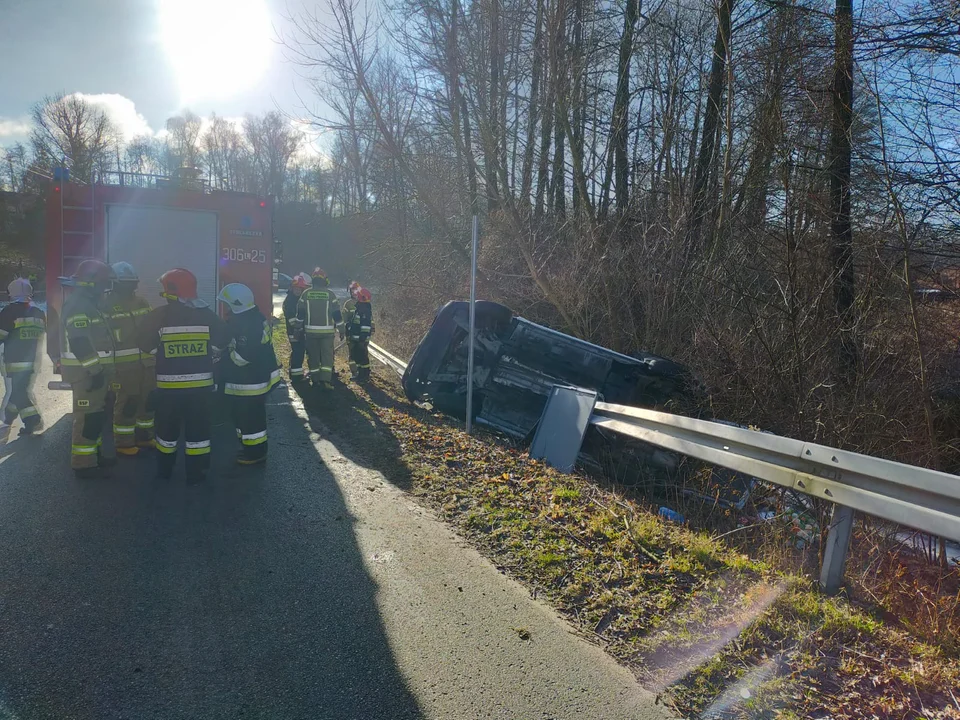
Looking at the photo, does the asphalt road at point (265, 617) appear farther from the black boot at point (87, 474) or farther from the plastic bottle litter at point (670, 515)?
the plastic bottle litter at point (670, 515)

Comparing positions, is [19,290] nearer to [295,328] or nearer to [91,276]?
[91,276]

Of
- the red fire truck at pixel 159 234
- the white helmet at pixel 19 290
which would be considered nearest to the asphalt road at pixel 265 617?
the white helmet at pixel 19 290

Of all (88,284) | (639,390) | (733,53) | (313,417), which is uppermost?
(733,53)

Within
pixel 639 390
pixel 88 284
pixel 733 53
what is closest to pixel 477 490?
pixel 639 390

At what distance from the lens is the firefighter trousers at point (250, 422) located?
236 inches

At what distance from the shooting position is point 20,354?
23.1 ft

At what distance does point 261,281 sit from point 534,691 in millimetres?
8103

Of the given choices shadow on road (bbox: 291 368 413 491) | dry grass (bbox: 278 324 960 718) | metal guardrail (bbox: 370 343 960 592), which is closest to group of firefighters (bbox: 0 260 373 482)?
shadow on road (bbox: 291 368 413 491)

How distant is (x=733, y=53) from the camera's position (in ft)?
29.1

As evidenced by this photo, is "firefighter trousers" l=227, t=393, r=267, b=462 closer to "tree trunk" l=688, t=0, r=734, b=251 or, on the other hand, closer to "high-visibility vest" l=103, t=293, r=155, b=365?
"high-visibility vest" l=103, t=293, r=155, b=365

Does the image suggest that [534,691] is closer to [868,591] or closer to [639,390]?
[868,591]

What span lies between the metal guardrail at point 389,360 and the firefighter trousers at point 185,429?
4615 millimetres

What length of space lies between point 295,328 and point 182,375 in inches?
181

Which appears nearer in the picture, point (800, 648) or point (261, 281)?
point (800, 648)
